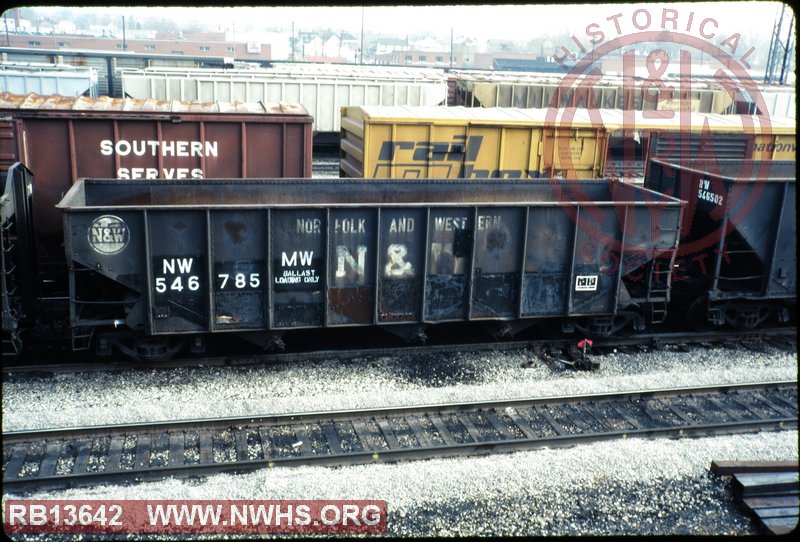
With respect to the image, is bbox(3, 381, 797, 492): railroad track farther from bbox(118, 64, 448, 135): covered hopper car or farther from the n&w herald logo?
bbox(118, 64, 448, 135): covered hopper car

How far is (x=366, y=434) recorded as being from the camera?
848 centimetres

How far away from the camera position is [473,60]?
95000 millimetres

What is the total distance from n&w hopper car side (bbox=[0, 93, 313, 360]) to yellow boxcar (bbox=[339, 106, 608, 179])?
256cm

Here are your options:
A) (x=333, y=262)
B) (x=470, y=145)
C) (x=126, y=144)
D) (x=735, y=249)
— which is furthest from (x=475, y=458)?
(x=470, y=145)

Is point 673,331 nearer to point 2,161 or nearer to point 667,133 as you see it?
point 667,133

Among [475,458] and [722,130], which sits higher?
[722,130]

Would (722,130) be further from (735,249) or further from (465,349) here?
(465,349)

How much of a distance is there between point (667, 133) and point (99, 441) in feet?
48.2

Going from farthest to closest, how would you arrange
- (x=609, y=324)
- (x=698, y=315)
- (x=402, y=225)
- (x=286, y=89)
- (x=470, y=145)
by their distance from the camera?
1. (x=286, y=89)
2. (x=470, y=145)
3. (x=698, y=315)
4. (x=609, y=324)
5. (x=402, y=225)

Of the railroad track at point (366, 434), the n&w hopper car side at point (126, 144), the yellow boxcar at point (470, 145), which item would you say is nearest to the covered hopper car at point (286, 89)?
the yellow boxcar at point (470, 145)
